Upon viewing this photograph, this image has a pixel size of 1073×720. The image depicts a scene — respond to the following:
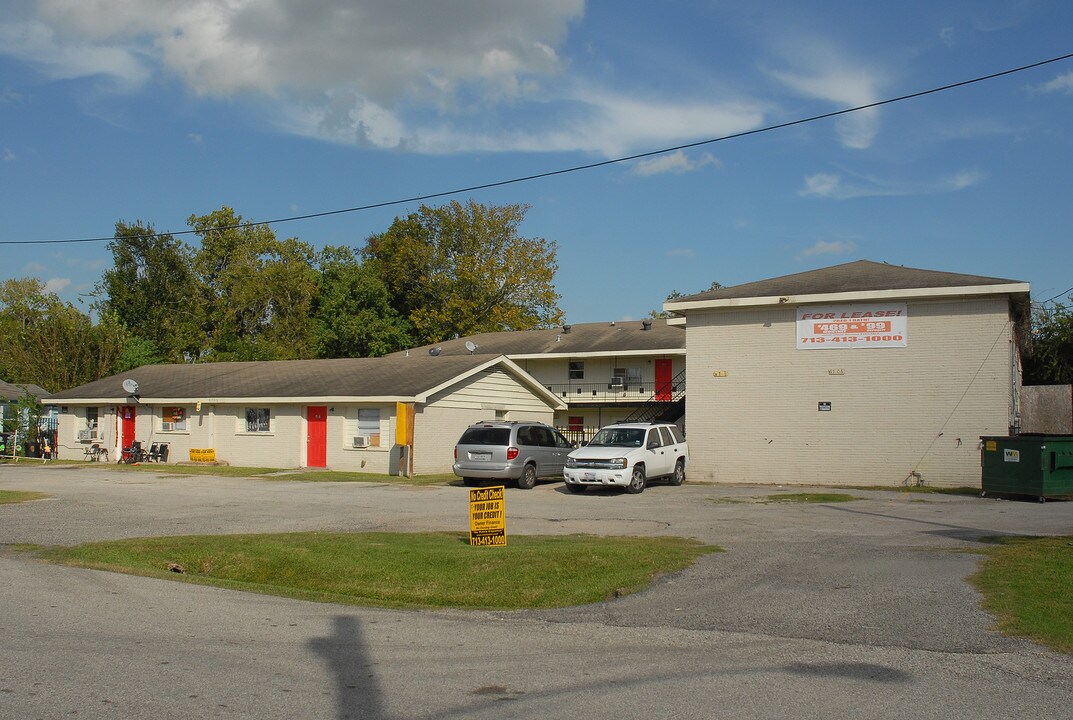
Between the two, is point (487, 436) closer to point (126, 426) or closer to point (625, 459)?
point (625, 459)

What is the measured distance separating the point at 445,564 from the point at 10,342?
180 feet

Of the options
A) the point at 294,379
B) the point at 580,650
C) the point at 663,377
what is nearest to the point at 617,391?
the point at 663,377

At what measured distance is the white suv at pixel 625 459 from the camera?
22.3 metres

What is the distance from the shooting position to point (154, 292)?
2549 inches

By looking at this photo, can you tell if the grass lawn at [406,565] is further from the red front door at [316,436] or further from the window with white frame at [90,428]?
the window with white frame at [90,428]

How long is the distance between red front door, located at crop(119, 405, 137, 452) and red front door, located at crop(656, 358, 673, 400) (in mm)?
22936

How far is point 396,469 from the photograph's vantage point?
29578 millimetres

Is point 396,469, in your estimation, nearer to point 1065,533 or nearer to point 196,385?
point 196,385

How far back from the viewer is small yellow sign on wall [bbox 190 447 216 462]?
33.7 m

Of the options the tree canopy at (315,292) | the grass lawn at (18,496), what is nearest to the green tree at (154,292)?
the tree canopy at (315,292)

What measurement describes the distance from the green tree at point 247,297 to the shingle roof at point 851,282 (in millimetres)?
44151

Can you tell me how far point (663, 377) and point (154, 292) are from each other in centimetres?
3942

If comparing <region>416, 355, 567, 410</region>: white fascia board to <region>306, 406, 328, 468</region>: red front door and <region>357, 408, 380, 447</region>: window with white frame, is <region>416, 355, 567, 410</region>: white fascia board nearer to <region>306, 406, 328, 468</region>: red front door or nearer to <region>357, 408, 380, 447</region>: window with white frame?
<region>357, 408, 380, 447</region>: window with white frame

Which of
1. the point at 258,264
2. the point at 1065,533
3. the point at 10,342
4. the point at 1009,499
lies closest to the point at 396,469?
the point at 1009,499
